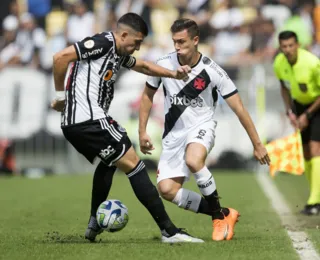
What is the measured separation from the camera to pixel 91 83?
738 centimetres

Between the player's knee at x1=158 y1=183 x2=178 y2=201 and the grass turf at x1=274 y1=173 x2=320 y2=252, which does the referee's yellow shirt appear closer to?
the grass turf at x1=274 y1=173 x2=320 y2=252

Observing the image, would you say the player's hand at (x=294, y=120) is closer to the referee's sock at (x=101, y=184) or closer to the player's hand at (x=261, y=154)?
the player's hand at (x=261, y=154)

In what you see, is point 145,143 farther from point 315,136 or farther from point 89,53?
point 315,136

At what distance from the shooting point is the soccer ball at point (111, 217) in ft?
24.6

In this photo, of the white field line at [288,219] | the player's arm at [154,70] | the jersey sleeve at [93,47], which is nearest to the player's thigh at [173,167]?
the player's arm at [154,70]

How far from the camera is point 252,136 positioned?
25.8ft

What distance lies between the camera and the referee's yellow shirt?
1043 centimetres

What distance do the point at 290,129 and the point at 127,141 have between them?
11.1 meters

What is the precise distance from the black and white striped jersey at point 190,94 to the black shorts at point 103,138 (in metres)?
1.15

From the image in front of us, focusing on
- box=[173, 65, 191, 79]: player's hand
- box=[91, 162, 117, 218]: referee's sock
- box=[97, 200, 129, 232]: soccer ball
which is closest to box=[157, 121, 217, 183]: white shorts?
box=[91, 162, 117, 218]: referee's sock

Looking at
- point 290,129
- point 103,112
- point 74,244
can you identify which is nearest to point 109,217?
point 74,244

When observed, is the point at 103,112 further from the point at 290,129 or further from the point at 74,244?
the point at 290,129

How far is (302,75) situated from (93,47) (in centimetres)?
408

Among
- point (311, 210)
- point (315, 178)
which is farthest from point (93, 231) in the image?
point (315, 178)
